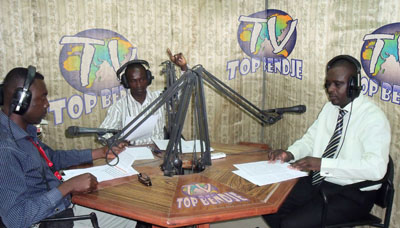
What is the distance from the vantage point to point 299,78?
3.68 meters

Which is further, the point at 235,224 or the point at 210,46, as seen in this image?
the point at 210,46

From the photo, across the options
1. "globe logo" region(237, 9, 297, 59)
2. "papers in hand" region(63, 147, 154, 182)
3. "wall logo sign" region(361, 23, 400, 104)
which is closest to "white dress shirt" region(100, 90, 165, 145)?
"papers in hand" region(63, 147, 154, 182)

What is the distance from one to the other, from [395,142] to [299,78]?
129 cm

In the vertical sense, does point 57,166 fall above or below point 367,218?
above

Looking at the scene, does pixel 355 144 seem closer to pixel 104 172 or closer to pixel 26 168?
pixel 104 172

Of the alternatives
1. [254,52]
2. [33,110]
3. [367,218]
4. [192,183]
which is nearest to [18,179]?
[33,110]

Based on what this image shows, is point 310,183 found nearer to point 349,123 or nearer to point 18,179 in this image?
point 349,123

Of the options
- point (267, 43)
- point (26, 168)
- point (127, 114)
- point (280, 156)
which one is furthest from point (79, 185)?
point (267, 43)

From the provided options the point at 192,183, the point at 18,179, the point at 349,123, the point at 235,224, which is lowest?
the point at 235,224

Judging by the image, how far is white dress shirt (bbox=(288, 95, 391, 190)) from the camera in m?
2.02

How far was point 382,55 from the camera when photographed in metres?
2.68

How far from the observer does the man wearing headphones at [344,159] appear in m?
2.05

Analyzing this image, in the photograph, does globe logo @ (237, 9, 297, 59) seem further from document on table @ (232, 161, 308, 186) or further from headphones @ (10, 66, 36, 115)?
headphones @ (10, 66, 36, 115)

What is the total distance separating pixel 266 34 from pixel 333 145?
2272 millimetres
